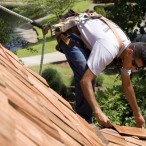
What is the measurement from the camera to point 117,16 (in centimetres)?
931

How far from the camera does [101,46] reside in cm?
359

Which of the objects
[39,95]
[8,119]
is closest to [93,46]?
[39,95]

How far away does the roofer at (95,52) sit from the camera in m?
3.58

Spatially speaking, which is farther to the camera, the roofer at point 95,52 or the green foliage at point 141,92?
the green foliage at point 141,92

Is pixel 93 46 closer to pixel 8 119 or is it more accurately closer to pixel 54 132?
pixel 54 132

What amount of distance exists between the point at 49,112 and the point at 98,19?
1.52 m

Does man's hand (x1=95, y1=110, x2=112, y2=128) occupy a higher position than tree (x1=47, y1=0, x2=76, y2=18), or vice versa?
man's hand (x1=95, y1=110, x2=112, y2=128)

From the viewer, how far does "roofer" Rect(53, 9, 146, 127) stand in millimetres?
3584

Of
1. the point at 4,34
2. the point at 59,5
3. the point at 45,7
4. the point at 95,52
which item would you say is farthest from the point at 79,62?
the point at 45,7

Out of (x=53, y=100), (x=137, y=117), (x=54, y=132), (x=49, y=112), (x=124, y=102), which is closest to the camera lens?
(x=54, y=132)

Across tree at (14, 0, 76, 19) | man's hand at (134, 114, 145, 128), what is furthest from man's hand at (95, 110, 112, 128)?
tree at (14, 0, 76, 19)

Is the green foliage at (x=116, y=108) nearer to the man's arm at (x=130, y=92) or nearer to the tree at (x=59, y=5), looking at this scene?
the man's arm at (x=130, y=92)

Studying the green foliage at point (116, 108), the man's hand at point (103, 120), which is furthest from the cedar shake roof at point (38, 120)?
the green foliage at point (116, 108)

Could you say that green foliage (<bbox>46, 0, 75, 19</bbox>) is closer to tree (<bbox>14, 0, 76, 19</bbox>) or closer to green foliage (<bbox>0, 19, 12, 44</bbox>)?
tree (<bbox>14, 0, 76, 19</bbox>)
